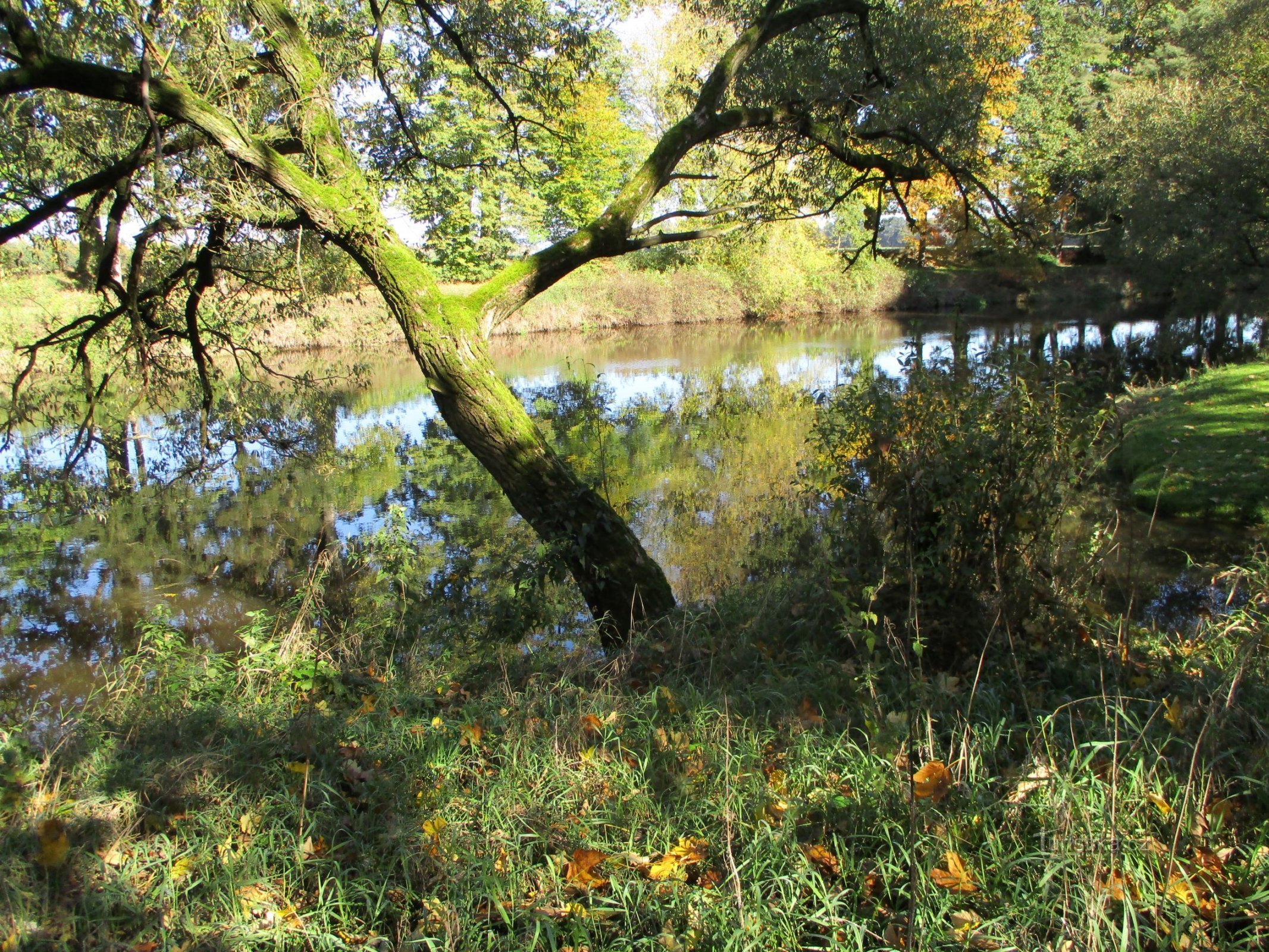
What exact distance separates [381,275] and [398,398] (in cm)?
1337

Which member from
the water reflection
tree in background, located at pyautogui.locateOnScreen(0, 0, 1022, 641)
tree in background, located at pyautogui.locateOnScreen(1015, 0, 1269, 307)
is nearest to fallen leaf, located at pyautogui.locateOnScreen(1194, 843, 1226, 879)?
the water reflection

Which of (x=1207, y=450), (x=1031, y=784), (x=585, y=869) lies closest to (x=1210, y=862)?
(x=1031, y=784)

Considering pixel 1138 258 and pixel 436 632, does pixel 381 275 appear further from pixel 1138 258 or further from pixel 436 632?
pixel 1138 258

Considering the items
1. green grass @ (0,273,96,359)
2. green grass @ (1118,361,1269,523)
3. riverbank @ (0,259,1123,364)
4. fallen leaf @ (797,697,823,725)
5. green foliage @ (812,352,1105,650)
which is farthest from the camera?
riverbank @ (0,259,1123,364)

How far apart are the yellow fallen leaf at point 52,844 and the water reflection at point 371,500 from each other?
308 cm

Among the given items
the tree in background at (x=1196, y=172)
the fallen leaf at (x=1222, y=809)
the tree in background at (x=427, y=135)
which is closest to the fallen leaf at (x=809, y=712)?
the fallen leaf at (x=1222, y=809)

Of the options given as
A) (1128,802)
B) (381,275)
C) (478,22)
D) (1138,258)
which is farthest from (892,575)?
(1138,258)

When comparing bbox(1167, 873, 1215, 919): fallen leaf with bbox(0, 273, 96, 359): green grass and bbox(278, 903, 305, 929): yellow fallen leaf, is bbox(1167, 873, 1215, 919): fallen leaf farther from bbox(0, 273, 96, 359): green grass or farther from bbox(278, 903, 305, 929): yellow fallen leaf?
bbox(0, 273, 96, 359): green grass

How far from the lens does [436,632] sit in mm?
5445

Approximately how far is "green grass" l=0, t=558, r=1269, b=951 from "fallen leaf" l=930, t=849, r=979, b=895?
0.02 meters

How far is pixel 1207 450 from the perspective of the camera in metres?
8.84

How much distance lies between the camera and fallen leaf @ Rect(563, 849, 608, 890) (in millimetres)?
2375

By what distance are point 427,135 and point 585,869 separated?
841 cm

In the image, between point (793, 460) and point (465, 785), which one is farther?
point (793, 460)
